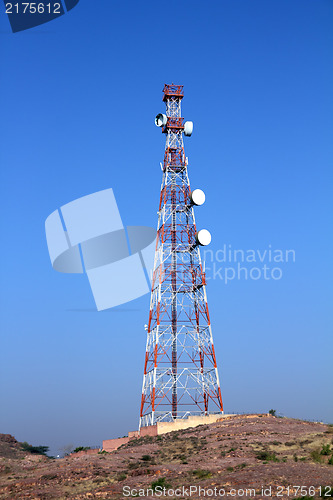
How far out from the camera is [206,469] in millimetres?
29391

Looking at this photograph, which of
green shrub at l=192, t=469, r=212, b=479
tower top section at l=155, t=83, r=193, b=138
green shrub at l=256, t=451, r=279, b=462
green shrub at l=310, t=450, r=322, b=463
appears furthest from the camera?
tower top section at l=155, t=83, r=193, b=138

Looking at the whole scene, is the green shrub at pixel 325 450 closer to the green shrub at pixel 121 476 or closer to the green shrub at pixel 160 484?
the green shrub at pixel 160 484

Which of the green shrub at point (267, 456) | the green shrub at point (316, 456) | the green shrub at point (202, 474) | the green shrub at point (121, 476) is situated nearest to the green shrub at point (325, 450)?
the green shrub at point (316, 456)

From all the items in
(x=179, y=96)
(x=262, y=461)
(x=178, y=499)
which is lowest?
(x=178, y=499)

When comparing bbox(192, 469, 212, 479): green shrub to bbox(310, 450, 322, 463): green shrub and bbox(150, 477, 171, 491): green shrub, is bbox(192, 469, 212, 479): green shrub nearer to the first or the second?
bbox(150, 477, 171, 491): green shrub

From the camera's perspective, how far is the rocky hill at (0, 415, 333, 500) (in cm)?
2456

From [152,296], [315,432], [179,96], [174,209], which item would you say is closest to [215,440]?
[315,432]

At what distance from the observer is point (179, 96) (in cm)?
5859

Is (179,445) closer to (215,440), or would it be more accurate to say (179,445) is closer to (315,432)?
(215,440)

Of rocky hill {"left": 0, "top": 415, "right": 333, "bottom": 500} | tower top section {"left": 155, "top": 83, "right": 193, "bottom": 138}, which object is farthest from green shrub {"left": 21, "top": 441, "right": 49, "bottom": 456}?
tower top section {"left": 155, "top": 83, "right": 193, "bottom": 138}

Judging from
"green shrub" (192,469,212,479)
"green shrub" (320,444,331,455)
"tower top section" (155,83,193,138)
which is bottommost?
"green shrub" (192,469,212,479)

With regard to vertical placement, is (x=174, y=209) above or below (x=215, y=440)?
above

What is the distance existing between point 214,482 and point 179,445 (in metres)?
13.1

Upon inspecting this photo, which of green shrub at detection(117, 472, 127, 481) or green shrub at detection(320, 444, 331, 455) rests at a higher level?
green shrub at detection(320, 444, 331, 455)
